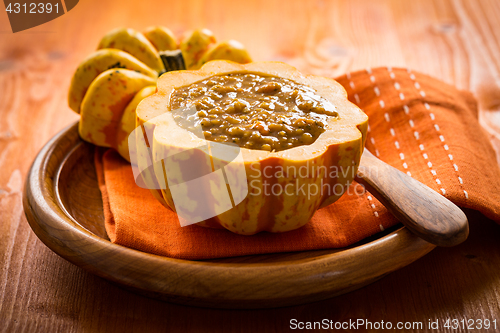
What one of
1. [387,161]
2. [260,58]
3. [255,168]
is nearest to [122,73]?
[255,168]

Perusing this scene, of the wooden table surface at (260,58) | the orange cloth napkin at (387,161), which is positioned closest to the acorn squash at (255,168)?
the orange cloth napkin at (387,161)

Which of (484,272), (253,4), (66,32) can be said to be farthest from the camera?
(253,4)

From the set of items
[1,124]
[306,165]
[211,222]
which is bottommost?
[1,124]

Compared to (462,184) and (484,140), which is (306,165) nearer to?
(462,184)

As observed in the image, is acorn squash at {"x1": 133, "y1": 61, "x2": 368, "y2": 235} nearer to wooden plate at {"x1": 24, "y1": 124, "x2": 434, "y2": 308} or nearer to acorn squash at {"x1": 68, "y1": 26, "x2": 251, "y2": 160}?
wooden plate at {"x1": 24, "y1": 124, "x2": 434, "y2": 308}

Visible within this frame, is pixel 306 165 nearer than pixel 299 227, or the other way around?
pixel 306 165

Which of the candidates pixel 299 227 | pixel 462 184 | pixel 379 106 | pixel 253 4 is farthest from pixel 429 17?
pixel 299 227
